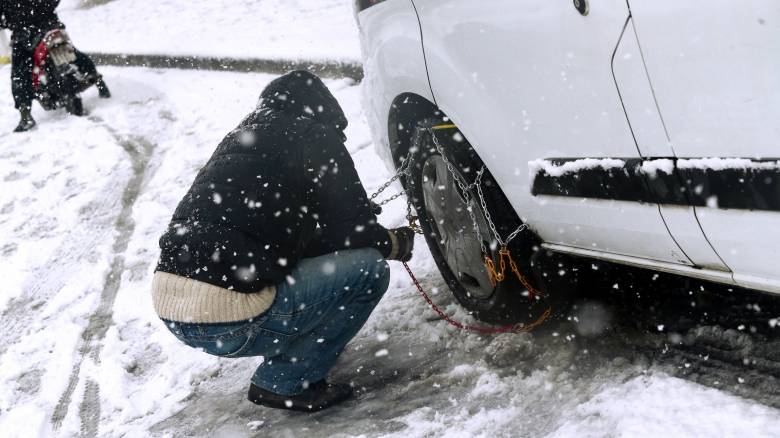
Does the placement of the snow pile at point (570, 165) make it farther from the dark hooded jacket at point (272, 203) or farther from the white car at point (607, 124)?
the dark hooded jacket at point (272, 203)

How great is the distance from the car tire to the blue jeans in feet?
1.19

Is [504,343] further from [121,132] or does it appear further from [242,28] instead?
[242,28]

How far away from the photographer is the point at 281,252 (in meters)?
2.70

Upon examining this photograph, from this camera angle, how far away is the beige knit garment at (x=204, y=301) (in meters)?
2.59

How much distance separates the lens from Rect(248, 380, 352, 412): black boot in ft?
9.62

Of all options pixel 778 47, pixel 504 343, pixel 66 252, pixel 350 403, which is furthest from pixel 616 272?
pixel 66 252

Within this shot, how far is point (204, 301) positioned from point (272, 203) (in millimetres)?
416

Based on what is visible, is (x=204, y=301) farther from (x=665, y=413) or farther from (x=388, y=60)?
(x=665, y=413)

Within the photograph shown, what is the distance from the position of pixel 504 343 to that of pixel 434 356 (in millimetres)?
304

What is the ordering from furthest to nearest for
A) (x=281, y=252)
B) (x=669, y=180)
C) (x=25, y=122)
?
1. (x=25, y=122)
2. (x=281, y=252)
3. (x=669, y=180)

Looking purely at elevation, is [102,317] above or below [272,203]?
Result: below

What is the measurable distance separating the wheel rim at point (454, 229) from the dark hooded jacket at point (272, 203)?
0.31 meters

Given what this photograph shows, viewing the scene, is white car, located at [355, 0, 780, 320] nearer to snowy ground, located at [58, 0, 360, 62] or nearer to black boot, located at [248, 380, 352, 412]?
black boot, located at [248, 380, 352, 412]

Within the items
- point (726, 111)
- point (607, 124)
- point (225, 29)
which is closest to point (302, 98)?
point (607, 124)
